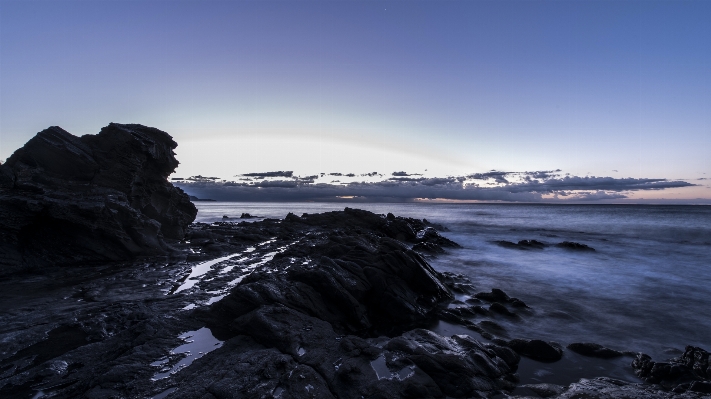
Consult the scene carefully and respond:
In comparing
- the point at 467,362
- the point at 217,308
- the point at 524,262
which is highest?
the point at 217,308

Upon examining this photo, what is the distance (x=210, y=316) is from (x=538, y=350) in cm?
984

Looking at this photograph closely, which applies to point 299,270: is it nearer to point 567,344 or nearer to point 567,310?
point 567,344

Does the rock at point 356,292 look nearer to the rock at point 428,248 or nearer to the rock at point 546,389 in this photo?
the rock at point 546,389

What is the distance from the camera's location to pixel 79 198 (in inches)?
666

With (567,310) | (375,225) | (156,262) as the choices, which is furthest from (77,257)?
(375,225)

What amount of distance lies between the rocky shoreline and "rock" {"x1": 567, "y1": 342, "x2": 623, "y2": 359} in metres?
0.05

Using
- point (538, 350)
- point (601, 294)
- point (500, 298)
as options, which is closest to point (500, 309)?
point (500, 298)

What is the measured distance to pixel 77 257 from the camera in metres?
16.4

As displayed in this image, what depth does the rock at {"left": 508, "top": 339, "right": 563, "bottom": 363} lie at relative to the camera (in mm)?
9578

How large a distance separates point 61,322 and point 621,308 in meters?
22.1

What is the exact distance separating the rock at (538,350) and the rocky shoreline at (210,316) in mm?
43

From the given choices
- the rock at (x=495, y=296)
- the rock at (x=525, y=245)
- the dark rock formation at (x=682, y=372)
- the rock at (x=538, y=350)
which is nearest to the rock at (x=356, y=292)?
the rock at (x=495, y=296)

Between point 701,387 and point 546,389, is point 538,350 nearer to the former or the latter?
point 546,389

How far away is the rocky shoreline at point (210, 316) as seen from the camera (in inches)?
264
